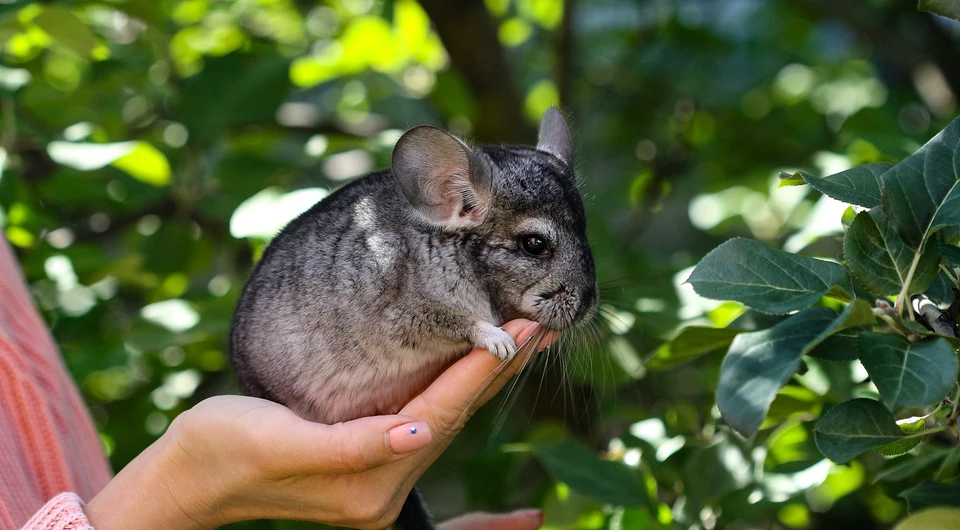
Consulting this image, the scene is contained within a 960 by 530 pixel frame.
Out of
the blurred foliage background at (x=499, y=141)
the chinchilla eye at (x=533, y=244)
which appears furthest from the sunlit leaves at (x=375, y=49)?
the chinchilla eye at (x=533, y=244)

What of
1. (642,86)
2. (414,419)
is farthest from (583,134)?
(414,419)

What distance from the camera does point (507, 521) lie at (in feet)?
5.96

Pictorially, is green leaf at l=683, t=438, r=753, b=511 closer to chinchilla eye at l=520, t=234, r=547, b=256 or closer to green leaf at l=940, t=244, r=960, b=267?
chinchilla eye at l=520, t=234, r=547, b=256

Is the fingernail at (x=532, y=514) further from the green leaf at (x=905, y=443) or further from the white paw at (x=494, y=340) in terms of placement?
the green leaf at (x=905, y=443)

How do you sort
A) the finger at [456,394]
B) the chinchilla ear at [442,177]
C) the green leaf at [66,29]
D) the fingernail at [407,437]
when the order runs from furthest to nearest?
1. the green leaf at [66,29]
2. the chinchilla ear at [442,177]
3. the finger at [456,394]
4. the fingernail at [407,437]

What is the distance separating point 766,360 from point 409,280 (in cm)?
77

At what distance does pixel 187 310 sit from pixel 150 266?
40 cm

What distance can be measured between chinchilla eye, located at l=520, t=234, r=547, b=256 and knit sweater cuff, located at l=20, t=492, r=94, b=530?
0.90m

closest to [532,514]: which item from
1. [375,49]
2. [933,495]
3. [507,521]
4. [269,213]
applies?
[507,521]

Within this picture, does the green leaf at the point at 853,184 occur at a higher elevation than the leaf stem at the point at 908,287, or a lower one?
higher

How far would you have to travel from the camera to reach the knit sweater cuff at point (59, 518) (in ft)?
5.07

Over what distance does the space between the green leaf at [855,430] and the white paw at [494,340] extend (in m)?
0.54

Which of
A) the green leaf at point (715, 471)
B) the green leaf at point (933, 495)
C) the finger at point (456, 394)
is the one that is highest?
the finger at point (456, 394)

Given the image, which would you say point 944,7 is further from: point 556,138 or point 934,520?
point 556,138
